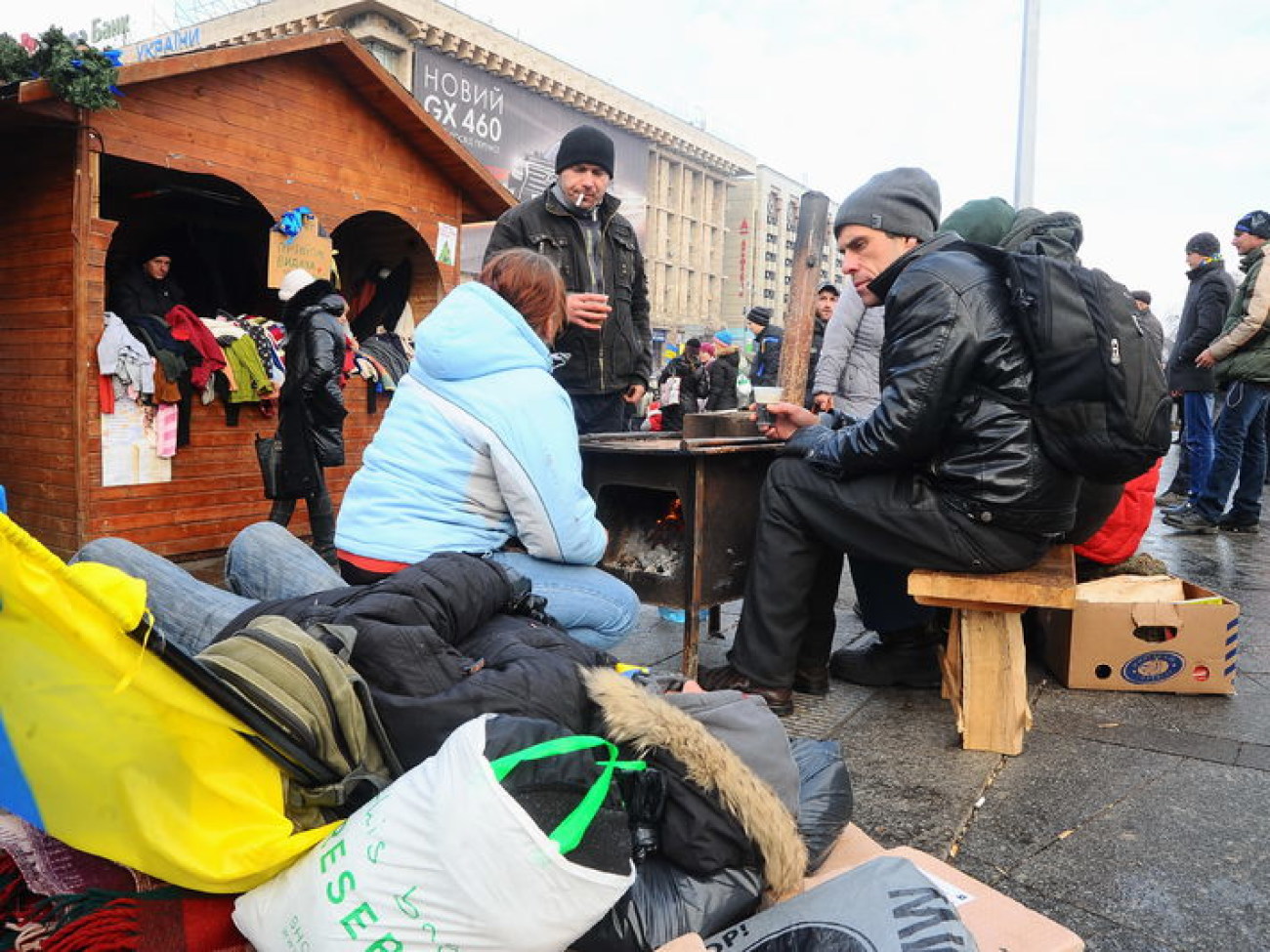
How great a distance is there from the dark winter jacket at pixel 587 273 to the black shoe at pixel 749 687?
1.78m

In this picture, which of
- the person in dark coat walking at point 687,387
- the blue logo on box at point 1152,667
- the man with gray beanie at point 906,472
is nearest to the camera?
the man with gray beanie at point 906,472

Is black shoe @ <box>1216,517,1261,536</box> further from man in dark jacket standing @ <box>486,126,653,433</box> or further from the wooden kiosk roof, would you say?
the wooden kiosk roof

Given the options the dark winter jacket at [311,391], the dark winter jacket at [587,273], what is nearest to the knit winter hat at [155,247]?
the dark winter jacket at [311,391]

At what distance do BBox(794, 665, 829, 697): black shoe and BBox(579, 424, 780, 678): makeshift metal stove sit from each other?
1.39 ft

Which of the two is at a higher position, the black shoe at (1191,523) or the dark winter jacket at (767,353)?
the dark winter jacket at (767,353)

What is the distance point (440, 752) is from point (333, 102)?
697 cm

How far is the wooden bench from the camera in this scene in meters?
2.89

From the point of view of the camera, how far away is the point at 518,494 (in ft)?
8.16

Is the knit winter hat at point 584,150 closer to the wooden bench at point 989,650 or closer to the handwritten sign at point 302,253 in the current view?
the wooden bench at point 989,650

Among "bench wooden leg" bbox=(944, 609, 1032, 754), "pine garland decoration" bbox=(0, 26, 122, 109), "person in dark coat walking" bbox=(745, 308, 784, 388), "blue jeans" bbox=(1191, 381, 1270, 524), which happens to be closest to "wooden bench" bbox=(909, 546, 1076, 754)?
"bench wooden leg" bbox=(944, 609, 1032, 754)

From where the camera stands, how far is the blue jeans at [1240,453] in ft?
22.2

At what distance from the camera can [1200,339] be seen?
24.9 feet

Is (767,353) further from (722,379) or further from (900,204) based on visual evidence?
(900,204)

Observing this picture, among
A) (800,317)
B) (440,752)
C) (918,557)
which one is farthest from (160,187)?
(440,752)
